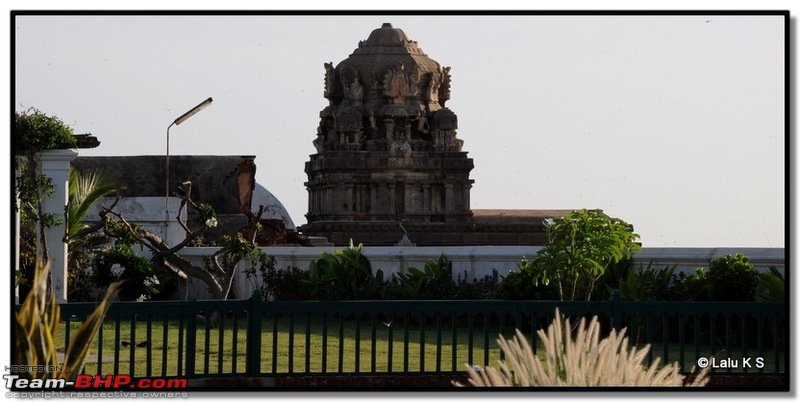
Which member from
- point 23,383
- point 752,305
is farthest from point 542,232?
point 23,383

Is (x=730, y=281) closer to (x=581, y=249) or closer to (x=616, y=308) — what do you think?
(x=581, y=249)

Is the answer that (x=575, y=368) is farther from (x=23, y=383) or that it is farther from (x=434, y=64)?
(x=434, y=64)

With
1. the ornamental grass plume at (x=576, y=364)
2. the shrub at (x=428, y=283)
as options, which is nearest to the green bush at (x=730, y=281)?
the shrub at (x=428, y=283)

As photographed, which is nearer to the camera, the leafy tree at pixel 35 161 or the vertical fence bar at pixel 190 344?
the vertical fence bar at pixel 190 344

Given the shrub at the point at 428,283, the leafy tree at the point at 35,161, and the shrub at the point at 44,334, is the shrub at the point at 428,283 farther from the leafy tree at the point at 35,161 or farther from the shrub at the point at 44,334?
the shrub at the point at 44,334

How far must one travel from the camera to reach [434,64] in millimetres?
59500

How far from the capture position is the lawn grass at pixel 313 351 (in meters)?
11.1

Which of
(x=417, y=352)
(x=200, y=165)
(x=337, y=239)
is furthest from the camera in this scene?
(x=337, y=239)

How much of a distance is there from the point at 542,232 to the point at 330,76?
10.7m

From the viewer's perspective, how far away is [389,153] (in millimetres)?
56562

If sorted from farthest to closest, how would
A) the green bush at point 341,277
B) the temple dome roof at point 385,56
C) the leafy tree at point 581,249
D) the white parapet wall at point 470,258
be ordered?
the temple dome roof at point 385,56, the green bush at point 341,277, the white parapet wall at point 470,258, the leafy tree at point 581,249

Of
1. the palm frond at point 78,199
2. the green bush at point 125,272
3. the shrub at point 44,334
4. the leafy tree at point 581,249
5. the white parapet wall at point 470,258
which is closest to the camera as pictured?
the shrub at point 44,334

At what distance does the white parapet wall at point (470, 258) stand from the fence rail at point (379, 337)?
1286 millimetres

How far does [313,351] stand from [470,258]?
5.36 metres
